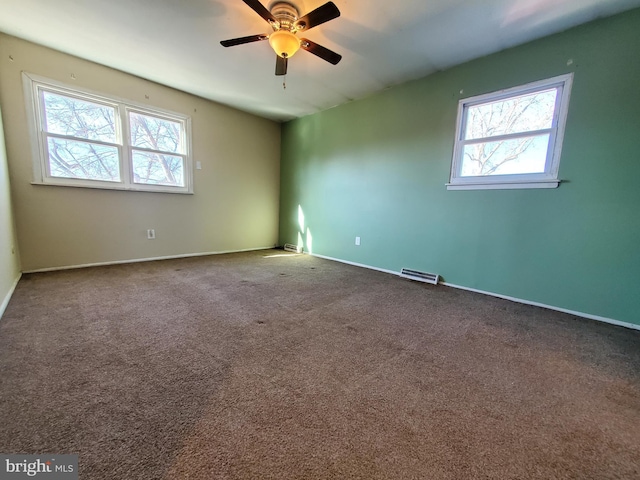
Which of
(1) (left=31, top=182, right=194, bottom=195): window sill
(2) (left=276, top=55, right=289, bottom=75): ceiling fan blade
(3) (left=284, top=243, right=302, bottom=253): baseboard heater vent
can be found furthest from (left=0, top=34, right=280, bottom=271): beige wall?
(2) (left=276, top=55, right=289, bottom=75): ceiling fan blade

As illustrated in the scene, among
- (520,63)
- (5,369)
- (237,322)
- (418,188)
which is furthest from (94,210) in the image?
(520,63)

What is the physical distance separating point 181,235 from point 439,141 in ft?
13.0

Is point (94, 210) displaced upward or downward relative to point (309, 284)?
upward

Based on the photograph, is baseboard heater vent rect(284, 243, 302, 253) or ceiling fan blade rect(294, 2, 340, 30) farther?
Answer: baseboard heater vent rect(284, 243, 302, 253)

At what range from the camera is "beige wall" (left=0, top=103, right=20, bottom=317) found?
214cm

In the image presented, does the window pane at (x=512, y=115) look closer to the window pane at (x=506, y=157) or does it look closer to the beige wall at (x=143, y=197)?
the window pane at (x=506, y=157)

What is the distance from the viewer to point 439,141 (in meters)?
3.08

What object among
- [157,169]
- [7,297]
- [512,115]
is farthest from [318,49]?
[7,297]

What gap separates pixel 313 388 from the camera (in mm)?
1283

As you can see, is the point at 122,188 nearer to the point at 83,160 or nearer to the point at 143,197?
the point at 143,197

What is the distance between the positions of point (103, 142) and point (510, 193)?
483cm

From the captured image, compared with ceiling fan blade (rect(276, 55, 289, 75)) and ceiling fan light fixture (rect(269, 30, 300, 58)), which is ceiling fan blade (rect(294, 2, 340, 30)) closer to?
ceiling fan light fixture (rect(269, 30, 300, 58))

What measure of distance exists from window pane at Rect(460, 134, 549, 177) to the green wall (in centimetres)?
18

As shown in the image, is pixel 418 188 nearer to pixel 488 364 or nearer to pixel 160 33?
pixel 488 364
